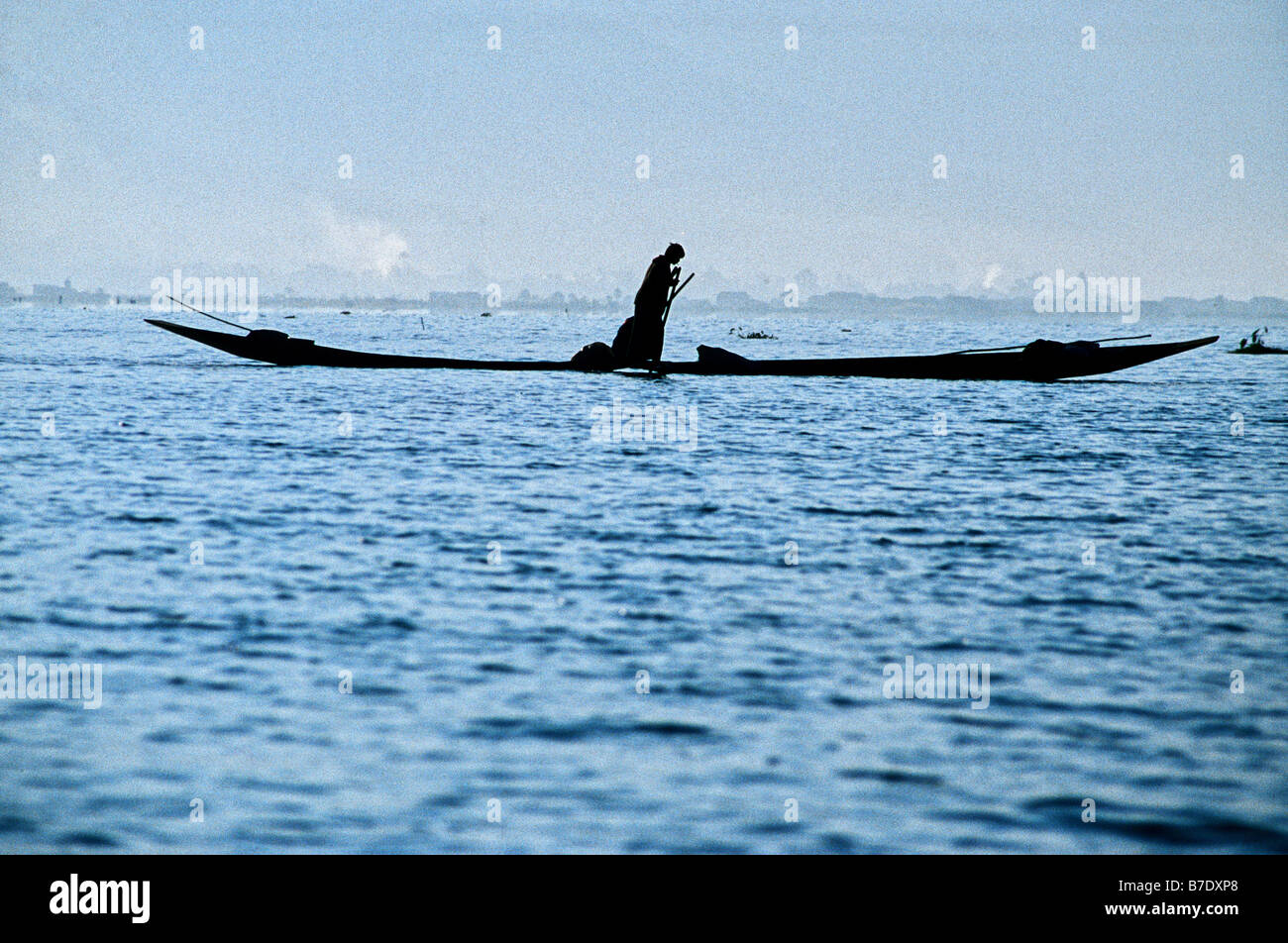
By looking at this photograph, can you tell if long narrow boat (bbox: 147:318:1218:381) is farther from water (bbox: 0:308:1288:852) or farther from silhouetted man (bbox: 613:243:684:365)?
water (bbox: 0:308:1288:852)

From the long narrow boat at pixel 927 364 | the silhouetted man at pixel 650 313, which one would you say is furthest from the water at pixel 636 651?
the silhouetted man at pixel 650 313

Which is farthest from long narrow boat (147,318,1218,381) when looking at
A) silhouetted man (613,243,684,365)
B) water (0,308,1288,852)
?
water (0,308,1288,852)

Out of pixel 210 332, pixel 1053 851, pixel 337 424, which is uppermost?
pixel 210 332

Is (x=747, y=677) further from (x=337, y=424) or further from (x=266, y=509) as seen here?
(x=337, y=424)

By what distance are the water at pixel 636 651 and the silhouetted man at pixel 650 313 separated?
14.8 meters

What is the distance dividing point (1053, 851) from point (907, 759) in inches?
73.6

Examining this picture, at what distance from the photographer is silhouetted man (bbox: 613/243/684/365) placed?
147 feet

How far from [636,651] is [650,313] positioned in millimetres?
33198

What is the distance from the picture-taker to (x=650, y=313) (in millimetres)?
45844

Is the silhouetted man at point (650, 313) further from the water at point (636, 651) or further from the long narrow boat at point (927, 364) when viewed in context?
the water at point (636, 651)

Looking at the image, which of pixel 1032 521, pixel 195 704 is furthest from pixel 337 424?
pixel 195 704

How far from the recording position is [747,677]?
12.6 m

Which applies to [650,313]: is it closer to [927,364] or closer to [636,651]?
[927,364]

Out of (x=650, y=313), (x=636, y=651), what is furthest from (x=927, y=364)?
(x=636, y=651)
